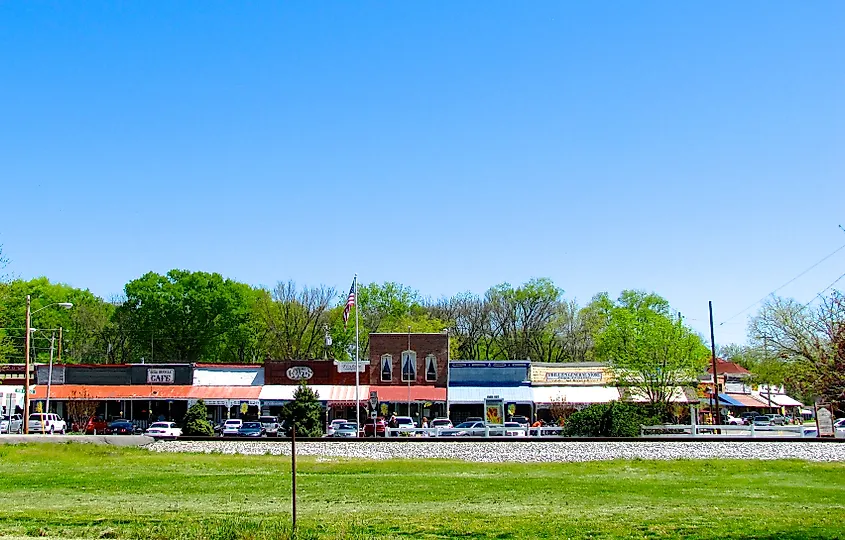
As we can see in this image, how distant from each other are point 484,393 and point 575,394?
25.3ft

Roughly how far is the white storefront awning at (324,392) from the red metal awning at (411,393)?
1265 mm

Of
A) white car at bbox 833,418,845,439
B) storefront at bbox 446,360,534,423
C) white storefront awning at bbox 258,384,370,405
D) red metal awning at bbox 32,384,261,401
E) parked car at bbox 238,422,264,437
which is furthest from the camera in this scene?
storefront at bbox 446,360,534,423

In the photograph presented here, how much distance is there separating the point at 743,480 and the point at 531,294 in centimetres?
7999

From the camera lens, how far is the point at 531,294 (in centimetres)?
10588

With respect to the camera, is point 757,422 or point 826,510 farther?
point 757,422

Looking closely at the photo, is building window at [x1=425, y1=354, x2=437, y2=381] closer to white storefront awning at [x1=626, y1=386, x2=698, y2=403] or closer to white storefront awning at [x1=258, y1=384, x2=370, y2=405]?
white storefront awning at [x1=258, y1=384, x2=370, y2=405]

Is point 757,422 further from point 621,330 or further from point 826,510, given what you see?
point 826,510

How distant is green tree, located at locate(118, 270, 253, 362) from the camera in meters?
97.9

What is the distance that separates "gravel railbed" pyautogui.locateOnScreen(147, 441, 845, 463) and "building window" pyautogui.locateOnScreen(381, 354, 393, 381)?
110ft

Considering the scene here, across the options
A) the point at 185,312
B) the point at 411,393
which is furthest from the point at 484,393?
the point at 185,312

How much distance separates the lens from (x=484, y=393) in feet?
245

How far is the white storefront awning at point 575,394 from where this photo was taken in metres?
72.8

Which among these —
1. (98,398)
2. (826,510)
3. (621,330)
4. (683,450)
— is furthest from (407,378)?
(826,510)

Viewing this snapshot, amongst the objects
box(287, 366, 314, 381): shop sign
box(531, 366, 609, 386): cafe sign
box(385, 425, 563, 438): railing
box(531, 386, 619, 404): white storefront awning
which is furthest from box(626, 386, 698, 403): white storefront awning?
box(287, 366, 314, 381): shop sign
